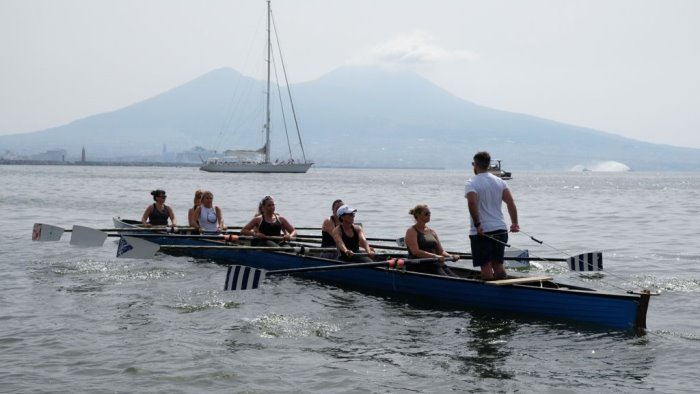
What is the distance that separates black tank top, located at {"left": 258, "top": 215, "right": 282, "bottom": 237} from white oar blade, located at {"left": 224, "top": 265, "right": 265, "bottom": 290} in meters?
Answer: 4.34

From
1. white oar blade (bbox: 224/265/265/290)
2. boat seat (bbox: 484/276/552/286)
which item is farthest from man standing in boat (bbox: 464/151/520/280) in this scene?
white oar blade (bbox: 224/265/265/290)

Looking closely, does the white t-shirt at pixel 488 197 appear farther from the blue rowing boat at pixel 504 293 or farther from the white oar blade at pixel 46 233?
the white oar blade at pixel 46 233

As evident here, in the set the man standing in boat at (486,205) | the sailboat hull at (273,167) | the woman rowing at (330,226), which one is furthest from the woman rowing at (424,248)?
the sailboat hull at (273,167)

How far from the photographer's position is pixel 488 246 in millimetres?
12852

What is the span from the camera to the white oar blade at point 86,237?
2030 cm

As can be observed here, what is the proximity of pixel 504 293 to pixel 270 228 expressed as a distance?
23.9ft

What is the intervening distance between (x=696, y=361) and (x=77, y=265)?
1448 cm

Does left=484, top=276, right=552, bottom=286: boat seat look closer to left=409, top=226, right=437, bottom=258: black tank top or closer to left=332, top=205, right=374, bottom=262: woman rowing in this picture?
left=409, top=226, right=437, bottom=258: black tank top

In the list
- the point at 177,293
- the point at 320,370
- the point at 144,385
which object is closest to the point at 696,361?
the point at 320,370

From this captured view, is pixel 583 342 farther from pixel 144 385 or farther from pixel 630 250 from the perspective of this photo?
pixel 630 250

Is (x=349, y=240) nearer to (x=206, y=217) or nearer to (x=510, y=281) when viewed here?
(x=510, y=281)

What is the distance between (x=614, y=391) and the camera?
968 centimetres

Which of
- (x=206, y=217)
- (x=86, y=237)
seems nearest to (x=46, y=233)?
(x=86, y=237)

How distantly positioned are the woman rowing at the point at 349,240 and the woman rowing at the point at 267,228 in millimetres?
2592
